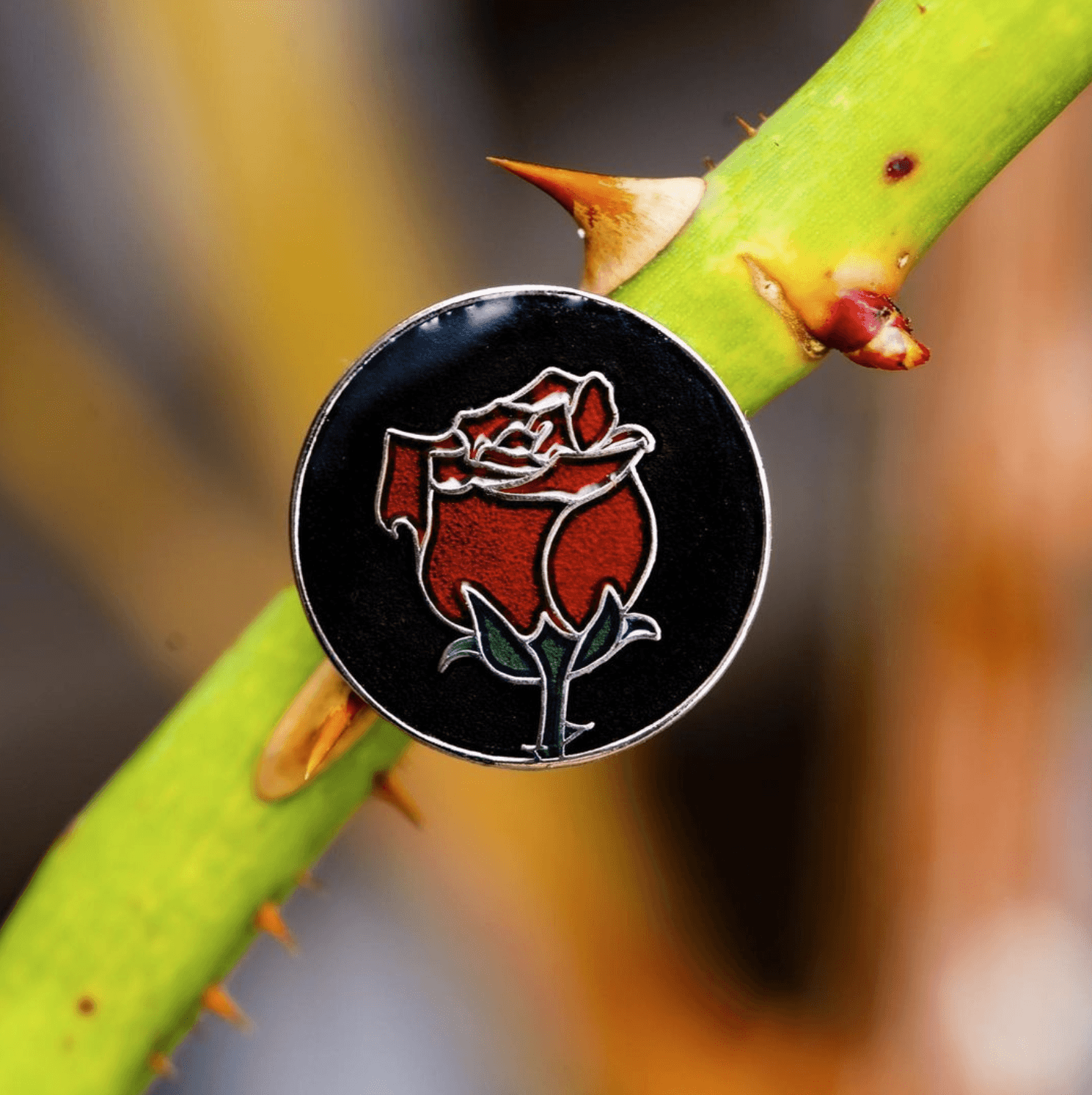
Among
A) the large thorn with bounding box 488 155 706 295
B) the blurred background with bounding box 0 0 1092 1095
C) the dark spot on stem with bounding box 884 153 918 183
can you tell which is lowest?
the blurred background with bounding box 0 0 1092 1095

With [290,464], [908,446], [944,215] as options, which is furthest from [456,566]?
[908,446]

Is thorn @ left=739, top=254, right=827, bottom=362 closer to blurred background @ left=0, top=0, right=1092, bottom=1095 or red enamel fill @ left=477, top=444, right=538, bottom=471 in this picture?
red enamel fill @ left=477, top=444, right=538, bottom=471

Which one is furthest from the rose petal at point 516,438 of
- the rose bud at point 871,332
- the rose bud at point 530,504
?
the rose bud at point 871,332

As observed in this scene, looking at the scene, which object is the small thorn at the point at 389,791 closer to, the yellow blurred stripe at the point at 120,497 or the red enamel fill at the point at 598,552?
the red enamel fill at the point at 598,552

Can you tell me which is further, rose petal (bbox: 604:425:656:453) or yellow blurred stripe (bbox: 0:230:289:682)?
yellow blurred stripe (bbox: 0:230:289:682)

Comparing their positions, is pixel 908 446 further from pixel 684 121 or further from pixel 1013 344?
pixel 684 121

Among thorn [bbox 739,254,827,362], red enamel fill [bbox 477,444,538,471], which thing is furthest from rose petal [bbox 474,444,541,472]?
thorn [bbox 739,254,827,362]

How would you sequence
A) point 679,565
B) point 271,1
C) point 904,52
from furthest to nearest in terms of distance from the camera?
point 271,1, point 679,565, point 904,52
